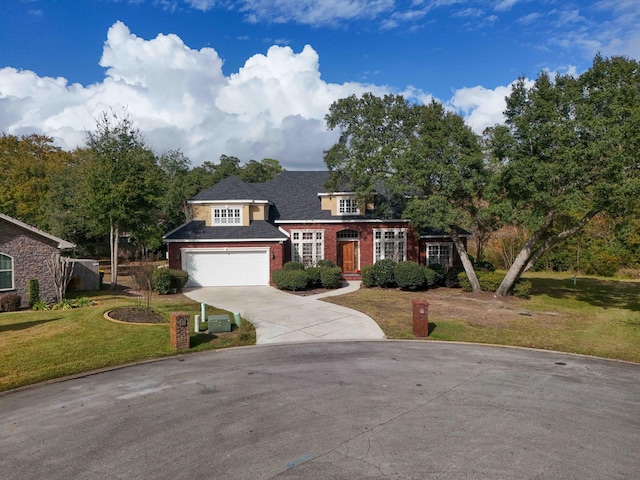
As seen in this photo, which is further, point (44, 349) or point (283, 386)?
point (44, 349)

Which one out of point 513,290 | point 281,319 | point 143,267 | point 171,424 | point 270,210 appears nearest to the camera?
point 171,424

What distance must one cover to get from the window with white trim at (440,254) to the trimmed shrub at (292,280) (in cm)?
933

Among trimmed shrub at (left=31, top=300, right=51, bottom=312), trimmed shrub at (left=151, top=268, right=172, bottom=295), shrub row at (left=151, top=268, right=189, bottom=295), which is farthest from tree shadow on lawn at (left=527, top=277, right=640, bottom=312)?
trimmed shrub at (left=31, top=300, right=51, bottom=312)

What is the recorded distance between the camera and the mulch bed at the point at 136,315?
14805 millimetres

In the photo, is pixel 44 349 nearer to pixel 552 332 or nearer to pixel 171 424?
pixel 171 424

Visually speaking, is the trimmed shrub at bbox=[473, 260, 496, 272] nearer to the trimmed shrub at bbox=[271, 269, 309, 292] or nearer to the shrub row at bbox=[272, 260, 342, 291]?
the shrub row at bbox=[272, 260, 342, 291]

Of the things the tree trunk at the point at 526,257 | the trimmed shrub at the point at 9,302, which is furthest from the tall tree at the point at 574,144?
the trimmed shrub at the point at 9,302

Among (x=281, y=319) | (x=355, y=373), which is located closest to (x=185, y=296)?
(x=281, y=319)

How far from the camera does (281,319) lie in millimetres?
16219

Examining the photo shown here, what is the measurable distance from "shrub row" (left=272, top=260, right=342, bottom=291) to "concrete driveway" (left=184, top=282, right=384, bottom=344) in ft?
2.46

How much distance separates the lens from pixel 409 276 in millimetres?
23562

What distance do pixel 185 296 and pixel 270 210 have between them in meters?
10.0

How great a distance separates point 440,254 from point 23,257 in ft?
76.6

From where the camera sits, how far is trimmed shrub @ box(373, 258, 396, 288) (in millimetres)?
24422
